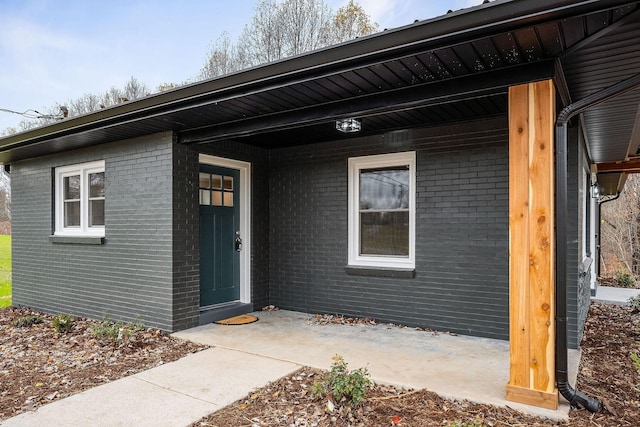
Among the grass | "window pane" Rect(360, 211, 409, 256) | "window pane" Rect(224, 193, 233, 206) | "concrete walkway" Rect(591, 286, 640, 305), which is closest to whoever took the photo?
"window pane" Rect(360, 211, 409, 256)

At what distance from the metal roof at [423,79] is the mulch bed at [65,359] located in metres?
2.37

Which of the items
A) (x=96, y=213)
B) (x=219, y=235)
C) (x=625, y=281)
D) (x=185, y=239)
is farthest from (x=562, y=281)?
(x=625, y=281)

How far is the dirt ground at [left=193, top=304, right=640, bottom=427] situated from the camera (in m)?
2.76

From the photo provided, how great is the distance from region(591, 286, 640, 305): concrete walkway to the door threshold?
6206 mm

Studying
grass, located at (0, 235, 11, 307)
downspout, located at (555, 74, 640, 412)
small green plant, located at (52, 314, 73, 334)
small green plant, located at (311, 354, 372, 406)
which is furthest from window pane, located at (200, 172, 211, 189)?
grass, located at (0, 235, 11, 307)

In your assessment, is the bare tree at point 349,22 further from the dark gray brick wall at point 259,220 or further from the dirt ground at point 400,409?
the dirt ground at point 400,409

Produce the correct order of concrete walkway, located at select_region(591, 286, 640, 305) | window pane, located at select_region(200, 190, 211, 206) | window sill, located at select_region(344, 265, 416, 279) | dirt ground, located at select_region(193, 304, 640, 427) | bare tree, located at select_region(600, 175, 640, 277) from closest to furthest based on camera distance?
dirt ground, located at select_region(193, 304, 640, 427), window sill, located at select_region(344, 265, 416, 279), window pane, located at select_region(200, 190, 211, 206), concrete walkway, located at select_region(591, 286, 640, 305), bare tree, located at select_region(600, 175, 640, 277)

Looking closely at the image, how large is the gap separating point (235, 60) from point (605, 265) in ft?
48.0

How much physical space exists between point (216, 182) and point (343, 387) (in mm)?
3709

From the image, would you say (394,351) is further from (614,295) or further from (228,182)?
(614,295)

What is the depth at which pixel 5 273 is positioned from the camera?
1169cm

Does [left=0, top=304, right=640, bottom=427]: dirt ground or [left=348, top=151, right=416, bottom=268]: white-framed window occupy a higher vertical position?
[left=348, top=151, right=416, bottom=268]: white-framed window

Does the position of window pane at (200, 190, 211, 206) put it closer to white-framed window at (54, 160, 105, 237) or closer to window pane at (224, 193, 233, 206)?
window pane at (224, 193, 233, 206)

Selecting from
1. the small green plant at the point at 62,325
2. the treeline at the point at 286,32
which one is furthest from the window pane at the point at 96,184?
the treeline at the point at 286,32
